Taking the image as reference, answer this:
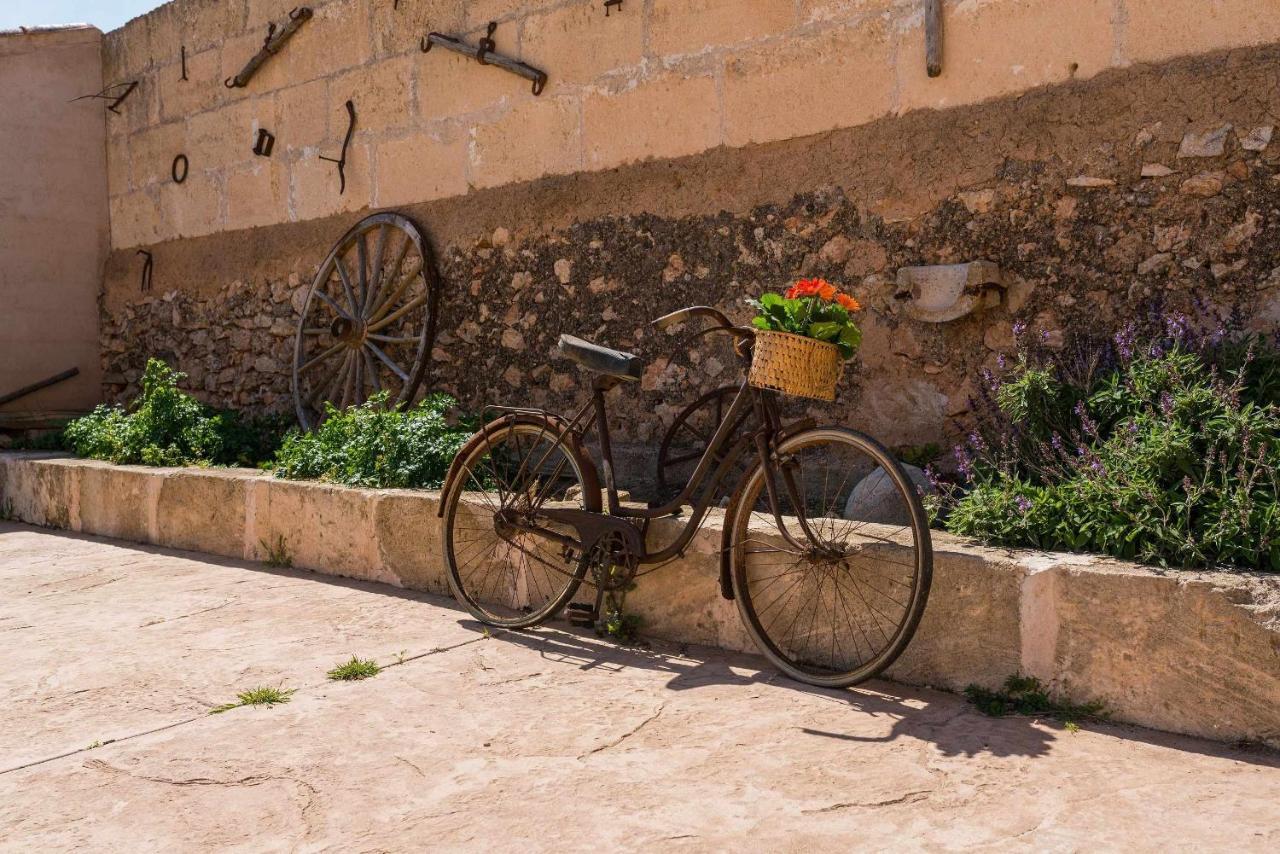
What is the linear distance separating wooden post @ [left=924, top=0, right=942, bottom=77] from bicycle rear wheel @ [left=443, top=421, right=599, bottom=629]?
1.98 meters

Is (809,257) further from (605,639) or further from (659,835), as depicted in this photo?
(659,835)

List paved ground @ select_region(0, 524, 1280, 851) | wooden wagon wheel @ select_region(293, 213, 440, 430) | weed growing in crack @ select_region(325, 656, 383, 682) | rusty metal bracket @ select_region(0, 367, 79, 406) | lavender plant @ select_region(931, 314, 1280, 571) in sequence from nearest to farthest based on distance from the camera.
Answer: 1. paved ground @ select_region(0, 524, 1280, 851)
2. lavender plant @ select_region(931, 314, 1280, 571)
3. weed growing in crack @ select_region(325, 656, 383, 682)
4. wooden wagon wheel @ select_region(293, 213, 440, 430)
5. rusty metal bracket @ select_region(0, 367, 79, 406)

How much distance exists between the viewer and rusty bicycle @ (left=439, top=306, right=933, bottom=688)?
3.33 m

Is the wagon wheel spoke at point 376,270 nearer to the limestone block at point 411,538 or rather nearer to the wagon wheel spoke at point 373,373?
the wagon wheel spoke at point 373,373

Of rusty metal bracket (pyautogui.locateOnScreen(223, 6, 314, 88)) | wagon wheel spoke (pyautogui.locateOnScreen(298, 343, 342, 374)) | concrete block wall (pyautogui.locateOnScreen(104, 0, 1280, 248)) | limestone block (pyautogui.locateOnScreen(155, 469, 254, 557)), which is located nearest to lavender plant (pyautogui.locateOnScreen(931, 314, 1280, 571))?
concrete block wall (pyautogui.locateOnScreen(104, 0, 1280, 248))

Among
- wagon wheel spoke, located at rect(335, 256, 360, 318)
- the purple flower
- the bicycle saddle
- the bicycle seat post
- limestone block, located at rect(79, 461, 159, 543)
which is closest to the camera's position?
the purple flower

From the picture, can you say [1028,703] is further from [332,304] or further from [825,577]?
[332,304]

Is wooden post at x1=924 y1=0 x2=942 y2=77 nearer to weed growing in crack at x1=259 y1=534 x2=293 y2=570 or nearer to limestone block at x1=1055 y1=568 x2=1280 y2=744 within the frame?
limestone block at x1=1055 y1=568 x2=1280 y2=744

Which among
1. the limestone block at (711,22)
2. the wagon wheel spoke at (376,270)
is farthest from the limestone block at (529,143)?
the wagon wheel spoke at (376,270)

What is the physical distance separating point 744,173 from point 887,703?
2.52m

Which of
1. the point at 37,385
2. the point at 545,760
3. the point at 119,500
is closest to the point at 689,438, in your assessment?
the point at 545,760

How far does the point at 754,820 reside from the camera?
7.79 ft

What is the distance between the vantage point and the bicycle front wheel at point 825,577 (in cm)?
323

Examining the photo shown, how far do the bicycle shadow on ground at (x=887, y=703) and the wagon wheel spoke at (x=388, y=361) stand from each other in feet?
8.32
